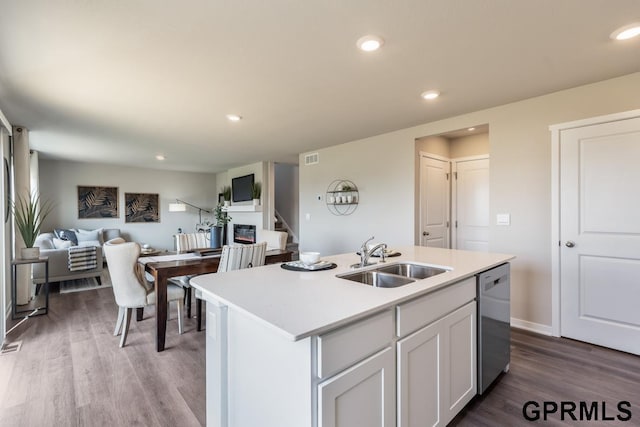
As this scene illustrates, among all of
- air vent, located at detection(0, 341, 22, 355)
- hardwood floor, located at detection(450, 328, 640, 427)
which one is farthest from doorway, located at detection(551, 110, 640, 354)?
air vent, located at detection(0, 341, 22, 355)

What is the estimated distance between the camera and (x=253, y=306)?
1.18m

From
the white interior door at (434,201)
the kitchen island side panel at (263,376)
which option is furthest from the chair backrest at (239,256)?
the white interior door at (434,201)

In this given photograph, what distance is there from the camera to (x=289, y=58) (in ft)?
7.14

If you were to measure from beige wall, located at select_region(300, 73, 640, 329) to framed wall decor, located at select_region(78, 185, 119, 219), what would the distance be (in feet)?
20.0

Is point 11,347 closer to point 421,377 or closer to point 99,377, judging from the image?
point 99,377

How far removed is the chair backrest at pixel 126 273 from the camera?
2.66m

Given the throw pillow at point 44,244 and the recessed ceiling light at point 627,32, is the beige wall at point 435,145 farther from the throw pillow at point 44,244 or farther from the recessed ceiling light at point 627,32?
the throw pillow at point 44,244

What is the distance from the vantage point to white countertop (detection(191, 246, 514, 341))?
1.04 m

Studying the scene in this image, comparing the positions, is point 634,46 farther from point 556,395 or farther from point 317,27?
point 556,395

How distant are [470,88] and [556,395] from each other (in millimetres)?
2408

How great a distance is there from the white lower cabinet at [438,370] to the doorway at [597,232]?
166 cm

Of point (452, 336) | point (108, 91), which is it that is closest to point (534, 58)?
point (452, 336)

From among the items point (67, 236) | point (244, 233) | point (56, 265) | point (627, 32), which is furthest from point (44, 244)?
point (627, 32)

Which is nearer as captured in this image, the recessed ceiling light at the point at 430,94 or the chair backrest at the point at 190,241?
the recessed ceiling light at the point at 430,94
